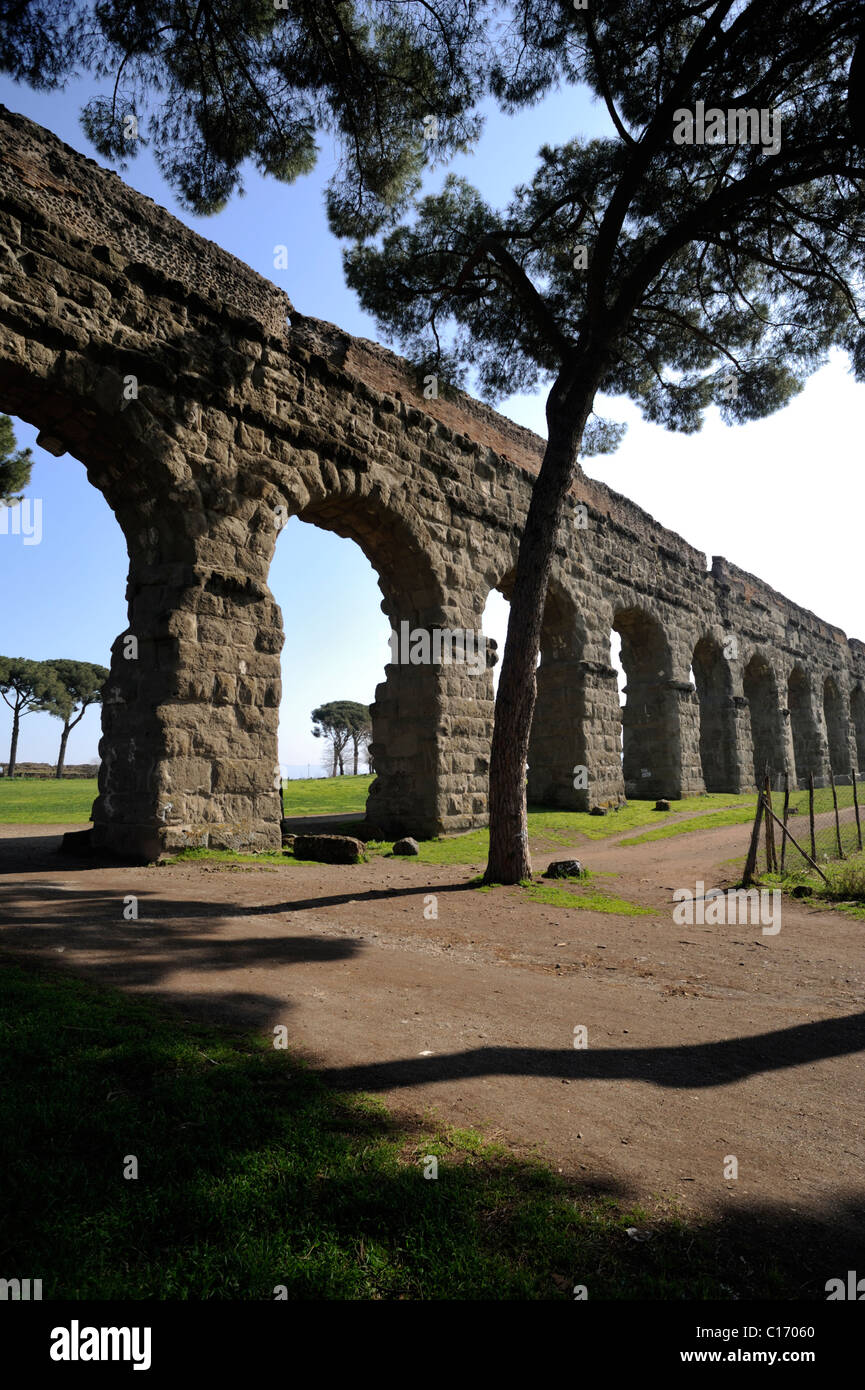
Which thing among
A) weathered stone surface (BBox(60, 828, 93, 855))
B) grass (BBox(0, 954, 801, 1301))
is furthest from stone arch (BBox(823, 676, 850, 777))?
grass (BBox(0, 954, 801, 1301))

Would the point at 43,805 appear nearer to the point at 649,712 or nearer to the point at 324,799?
the point at 324,799

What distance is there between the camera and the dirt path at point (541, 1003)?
275 cm

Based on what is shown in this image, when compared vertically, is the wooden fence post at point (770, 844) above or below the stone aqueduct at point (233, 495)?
below

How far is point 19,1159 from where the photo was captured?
2.12 meters

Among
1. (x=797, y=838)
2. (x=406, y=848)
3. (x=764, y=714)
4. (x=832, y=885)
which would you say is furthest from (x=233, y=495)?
(x=764, y=714)

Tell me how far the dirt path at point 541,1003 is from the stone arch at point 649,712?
11.5 meters

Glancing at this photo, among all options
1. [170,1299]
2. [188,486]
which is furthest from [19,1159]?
[188,486]

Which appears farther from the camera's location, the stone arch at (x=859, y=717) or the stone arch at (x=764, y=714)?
the stone arch at (x=859, y=717)

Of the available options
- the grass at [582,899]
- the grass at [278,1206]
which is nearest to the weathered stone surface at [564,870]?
the grass at [582,899]

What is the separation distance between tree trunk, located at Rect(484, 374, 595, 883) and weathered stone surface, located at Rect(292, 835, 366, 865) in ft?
5.63

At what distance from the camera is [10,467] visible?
49.7ft

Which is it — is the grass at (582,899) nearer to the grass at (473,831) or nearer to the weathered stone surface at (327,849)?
the grass at (473,831)

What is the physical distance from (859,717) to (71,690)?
158 feet


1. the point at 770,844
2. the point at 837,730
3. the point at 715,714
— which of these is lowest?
the point at 770,844
